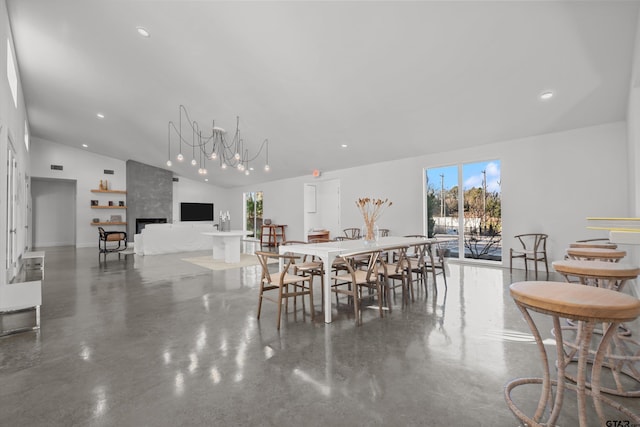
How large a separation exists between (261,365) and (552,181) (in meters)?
5.94

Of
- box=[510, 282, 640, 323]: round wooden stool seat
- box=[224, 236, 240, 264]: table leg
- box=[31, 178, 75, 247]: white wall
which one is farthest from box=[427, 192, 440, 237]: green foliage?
box=[31, 178, 75, 247]: white wall

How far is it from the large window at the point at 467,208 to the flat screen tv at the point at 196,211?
9.95 m

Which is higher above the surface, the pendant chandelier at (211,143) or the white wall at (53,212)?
the pendant chandelier at (211,143)

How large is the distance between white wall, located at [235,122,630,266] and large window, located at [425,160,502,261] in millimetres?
198

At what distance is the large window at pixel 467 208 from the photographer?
20.9 ft

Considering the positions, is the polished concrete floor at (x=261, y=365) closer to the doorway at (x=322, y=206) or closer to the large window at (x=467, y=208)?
the large window at (x=467, y=208)

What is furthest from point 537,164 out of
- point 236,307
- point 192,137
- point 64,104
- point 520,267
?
point 64,104

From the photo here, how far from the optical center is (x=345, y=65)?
435 centimetres

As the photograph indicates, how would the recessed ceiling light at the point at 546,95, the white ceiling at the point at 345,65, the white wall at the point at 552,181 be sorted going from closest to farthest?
the white ceiling at the point at 345,65 → the recessed ceiling light at the point at 546,95 → the white wall at the point at 552,181

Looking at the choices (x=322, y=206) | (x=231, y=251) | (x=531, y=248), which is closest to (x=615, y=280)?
(x=531, y=248)

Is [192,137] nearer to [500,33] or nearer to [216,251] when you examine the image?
[216,251]

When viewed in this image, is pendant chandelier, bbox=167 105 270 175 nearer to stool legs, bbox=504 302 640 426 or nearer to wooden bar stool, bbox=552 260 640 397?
wooden bar stool, bbox=552 260 640 397

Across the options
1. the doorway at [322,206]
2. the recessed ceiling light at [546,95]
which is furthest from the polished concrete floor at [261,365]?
the doorway at [322,206]

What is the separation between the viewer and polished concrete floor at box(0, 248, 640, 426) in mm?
1652
